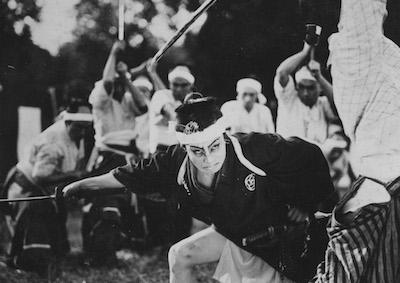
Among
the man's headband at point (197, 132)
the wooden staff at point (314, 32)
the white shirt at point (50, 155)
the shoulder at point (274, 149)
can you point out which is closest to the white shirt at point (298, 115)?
the wooden staff at point (314, 32)

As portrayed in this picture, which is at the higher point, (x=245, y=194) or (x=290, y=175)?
(x=290, y=175)

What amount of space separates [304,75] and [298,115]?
0.33 meters

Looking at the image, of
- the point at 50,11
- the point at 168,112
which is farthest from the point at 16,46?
the point at 168,112

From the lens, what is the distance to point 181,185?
3.38 meters

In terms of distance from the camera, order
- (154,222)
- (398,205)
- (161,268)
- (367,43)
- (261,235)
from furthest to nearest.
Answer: (154,222)
(161,268)
(261,235)
(367,43)
(398,205)

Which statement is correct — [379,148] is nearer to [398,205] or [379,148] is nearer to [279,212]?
[398,205]

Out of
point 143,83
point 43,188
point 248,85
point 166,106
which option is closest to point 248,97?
point 248,85

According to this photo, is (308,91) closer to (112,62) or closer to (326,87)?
(326,87)

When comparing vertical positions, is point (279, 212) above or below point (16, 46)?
below

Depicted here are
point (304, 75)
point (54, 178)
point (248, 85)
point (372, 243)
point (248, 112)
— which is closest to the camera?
point (372, 243)

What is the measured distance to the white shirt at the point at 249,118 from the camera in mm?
4559

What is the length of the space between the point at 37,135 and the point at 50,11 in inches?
43.2

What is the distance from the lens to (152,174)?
3.49 metres

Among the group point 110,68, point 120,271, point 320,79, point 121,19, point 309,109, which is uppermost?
point 121,19
